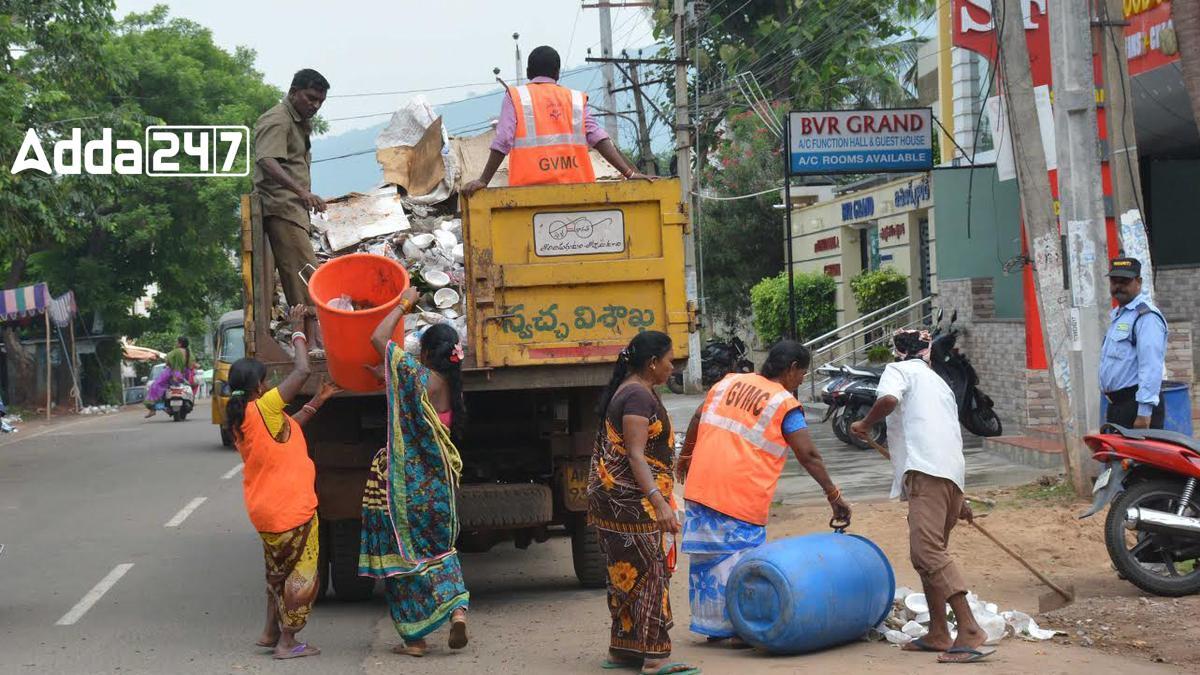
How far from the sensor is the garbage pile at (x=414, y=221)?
8531 millimetres

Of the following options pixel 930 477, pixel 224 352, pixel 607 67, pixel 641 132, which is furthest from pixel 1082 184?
pixel 607 67

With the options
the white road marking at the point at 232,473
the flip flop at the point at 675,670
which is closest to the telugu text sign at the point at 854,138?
the white road marking at the point at 232,473

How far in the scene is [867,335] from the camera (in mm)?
25750

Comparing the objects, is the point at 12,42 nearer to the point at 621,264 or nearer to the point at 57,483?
the point at 57,483

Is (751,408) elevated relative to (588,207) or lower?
lower

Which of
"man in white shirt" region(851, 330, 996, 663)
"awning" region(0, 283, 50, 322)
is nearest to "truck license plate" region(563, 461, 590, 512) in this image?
"man in white shirt" region(851, 330, 996, 663)

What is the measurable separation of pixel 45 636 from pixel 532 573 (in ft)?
10.8

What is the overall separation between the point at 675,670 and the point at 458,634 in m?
1.32

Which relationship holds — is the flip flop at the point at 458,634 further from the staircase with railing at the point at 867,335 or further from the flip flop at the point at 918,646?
the staircase with railing at the point at 867,335

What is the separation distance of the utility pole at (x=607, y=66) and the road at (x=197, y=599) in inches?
675

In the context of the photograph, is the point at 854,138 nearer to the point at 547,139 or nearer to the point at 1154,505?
the point at 547,139

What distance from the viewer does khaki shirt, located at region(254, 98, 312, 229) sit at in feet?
28.1

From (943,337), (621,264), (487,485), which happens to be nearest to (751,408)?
(621,264)

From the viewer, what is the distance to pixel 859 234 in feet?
94.6
